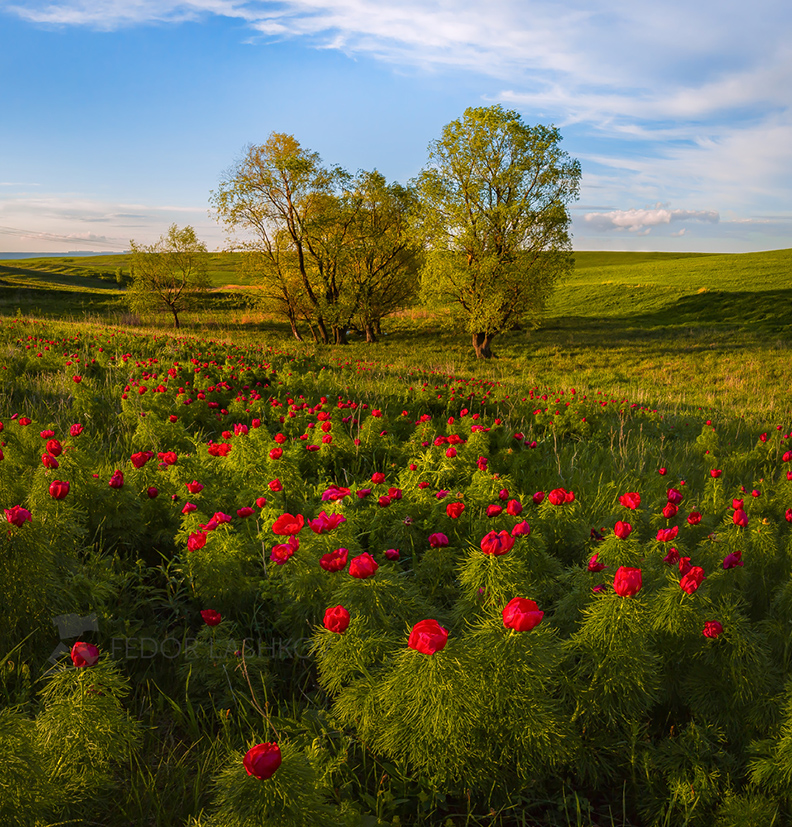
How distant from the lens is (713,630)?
6.79 ft

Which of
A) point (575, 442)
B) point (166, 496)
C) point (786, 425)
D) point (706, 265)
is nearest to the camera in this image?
point (166, 496)

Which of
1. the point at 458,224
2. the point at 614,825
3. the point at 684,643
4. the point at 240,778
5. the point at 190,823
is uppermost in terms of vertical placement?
the point at 458,224

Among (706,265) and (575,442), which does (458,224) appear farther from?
(706,265)

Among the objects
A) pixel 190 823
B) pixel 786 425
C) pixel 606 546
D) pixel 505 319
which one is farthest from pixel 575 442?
pixel 505 319

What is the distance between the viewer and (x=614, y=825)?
6.30ft

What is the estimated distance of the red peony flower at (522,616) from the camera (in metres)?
1.50

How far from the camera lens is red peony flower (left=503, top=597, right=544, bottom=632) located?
1.50m

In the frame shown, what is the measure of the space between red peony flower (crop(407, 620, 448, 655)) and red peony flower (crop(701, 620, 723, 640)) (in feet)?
4.35

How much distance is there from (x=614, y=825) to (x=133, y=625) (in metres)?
2.41

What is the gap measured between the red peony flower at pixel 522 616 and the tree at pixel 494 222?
Answer: 20606 mm

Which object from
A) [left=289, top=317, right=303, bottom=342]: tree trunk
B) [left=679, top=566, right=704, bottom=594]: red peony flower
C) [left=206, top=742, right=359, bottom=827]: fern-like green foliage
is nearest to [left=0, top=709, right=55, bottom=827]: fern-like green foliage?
[left=206, top=742, right=359, bottom=827]: fern-like green foliage

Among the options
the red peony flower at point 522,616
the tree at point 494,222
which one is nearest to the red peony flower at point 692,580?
the red peony flower at point 522,616

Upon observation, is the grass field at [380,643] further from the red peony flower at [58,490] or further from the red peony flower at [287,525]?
the red peony flower at [58,490]

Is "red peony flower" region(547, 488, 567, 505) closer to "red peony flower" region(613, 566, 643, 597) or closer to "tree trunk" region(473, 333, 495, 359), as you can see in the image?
"red peony flower" region(613, 566, 643, 597)
